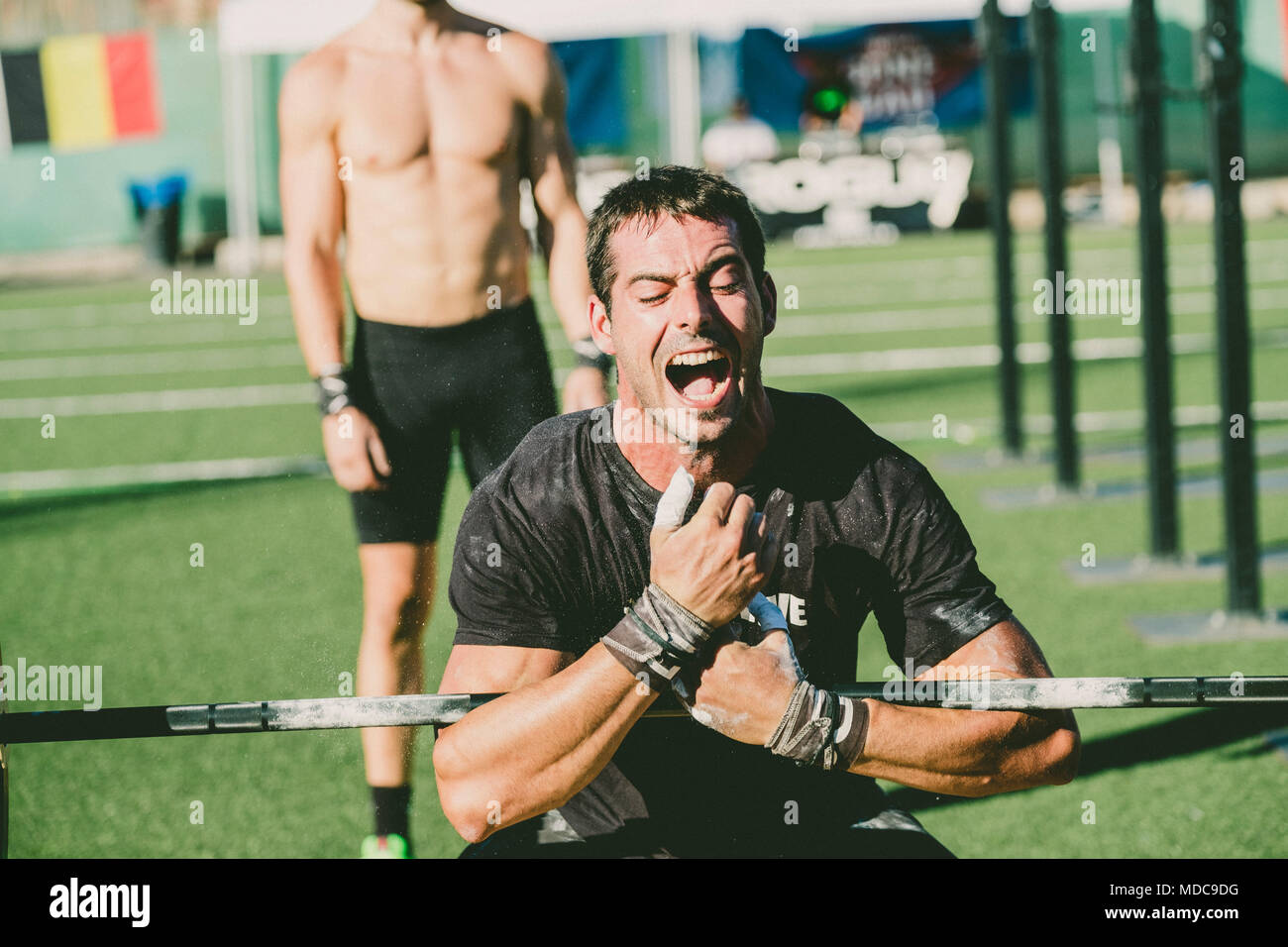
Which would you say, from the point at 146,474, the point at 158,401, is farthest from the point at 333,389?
the point at 158,401

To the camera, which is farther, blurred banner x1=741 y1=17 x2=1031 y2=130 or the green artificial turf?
blurred banner x1=741 y1=17 x2=1031 y2=130

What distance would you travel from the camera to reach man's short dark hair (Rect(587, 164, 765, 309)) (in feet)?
7.66

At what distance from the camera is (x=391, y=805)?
3.36 metres

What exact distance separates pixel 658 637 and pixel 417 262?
3.72ft

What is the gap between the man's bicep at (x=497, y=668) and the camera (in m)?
2.39

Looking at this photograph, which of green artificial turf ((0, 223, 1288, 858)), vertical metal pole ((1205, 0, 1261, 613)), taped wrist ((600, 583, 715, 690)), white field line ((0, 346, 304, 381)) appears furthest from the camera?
white field line ((0, 346, 304, 381))

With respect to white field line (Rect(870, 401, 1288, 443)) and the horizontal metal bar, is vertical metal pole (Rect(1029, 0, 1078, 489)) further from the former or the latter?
the horizontal metal bar

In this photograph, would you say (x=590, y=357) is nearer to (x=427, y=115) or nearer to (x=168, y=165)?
(x=427, y=115)

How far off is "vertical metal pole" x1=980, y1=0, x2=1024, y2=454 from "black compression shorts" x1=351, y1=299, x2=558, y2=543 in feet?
16.2

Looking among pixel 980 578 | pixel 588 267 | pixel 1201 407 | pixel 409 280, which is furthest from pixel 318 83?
pixel 1201 407

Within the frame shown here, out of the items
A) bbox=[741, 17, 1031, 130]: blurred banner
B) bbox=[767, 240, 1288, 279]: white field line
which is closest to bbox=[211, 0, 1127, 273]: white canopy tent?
bbox=[767, 240, 1288, 279]: white field line

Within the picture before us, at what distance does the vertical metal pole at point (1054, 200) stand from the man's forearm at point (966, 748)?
4.55 metres

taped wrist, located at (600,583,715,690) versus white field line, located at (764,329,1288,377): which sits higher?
taped wrist, located at (600,583,715,690)

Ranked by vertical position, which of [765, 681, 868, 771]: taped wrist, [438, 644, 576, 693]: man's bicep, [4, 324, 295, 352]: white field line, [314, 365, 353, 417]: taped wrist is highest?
[314, 365, 353, 417]: taped wrist
